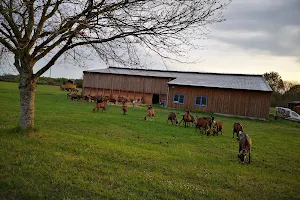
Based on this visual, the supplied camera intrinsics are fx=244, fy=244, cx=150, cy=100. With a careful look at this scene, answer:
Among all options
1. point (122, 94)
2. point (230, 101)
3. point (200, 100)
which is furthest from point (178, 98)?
point (122, 94)

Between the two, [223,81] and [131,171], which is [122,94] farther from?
[131,171]

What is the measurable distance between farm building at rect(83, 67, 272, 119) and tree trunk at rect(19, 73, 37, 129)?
16.8 metres

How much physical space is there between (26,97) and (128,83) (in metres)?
32.9

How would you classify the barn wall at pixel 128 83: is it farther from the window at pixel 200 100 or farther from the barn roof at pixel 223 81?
the window at pixel 200 100

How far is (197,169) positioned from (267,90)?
2604 cm

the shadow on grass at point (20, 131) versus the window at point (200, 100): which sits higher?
the window at point (200, 100)

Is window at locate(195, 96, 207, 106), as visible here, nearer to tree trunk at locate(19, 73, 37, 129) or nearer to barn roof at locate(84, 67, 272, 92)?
barn roof at locate(84, 67, 272, 92)

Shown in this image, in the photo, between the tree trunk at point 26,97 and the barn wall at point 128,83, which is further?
the barn wall at point 128,83

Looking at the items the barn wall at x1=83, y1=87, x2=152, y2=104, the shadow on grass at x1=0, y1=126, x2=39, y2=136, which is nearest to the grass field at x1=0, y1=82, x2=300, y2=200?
the shadow on grass at x1=0, y1=126, x2=39, y2=136

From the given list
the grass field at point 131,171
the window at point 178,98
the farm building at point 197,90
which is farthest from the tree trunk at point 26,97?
the window at point 178,98

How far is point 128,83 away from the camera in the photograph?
138 ft

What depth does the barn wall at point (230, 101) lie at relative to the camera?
99.2ft

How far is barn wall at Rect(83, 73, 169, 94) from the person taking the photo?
40.2m

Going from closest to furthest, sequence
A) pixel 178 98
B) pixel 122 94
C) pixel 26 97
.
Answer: pixel 26 97 → pixel 178 98 → pixel 122 94
